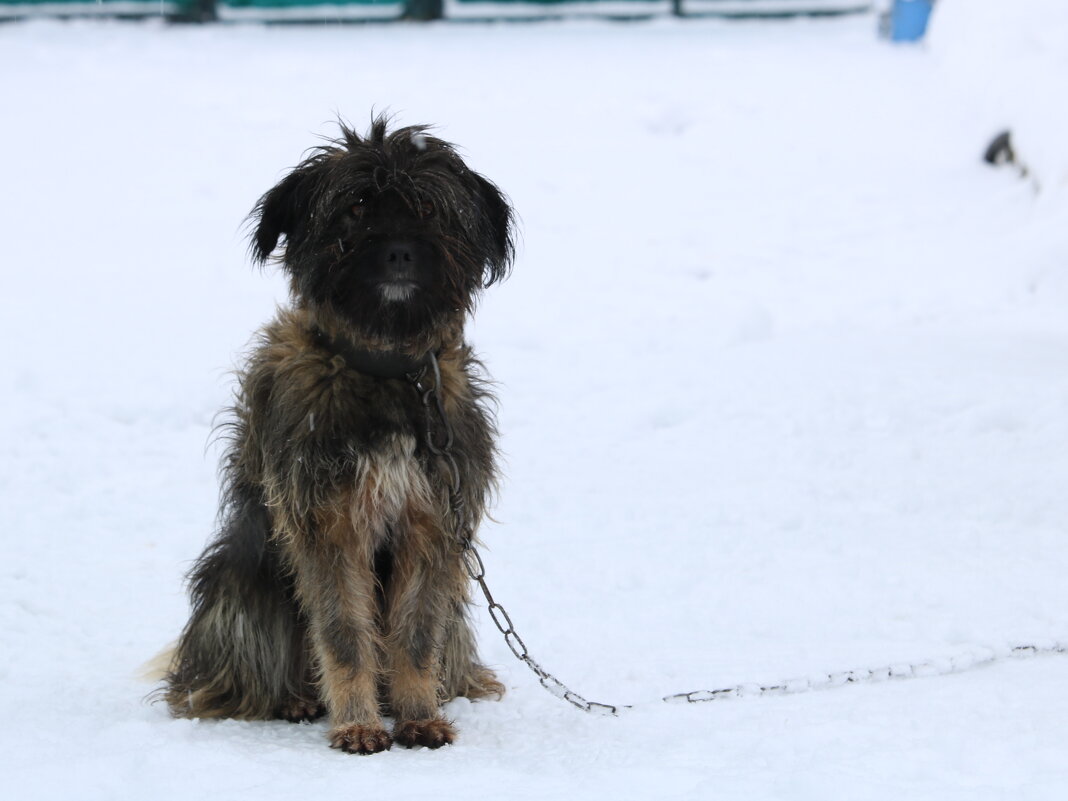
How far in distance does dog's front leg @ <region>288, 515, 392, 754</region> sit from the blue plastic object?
1323 cm

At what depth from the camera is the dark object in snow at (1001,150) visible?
11.6m

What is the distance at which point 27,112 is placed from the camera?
11.9m

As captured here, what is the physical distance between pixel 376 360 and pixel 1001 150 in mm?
9417

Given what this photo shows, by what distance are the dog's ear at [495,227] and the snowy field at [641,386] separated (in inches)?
50.6

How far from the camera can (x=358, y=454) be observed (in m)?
3.46

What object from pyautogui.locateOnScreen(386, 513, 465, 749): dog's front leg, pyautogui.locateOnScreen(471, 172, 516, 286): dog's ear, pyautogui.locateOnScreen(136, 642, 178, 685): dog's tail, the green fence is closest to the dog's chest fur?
pyautogui.locateOnScreen(386, 513, 465, 749): dog's front leg

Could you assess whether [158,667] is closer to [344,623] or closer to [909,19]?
[344,623]

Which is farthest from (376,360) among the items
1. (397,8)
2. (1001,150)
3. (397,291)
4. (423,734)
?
(397,8)

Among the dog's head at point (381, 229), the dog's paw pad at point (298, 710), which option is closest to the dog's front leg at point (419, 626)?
the dog's paw pad at point (298, 710)

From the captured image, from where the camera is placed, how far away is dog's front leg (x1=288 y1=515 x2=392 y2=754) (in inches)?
140

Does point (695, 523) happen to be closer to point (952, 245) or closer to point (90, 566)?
point (90, 566)

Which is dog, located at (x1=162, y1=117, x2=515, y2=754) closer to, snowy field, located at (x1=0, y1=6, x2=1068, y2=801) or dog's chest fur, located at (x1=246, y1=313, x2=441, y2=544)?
dog's chest fur, located at (x1=246, y1=313, x2=441, y2=544)

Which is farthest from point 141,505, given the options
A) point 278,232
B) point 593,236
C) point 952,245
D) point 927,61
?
point 927,61

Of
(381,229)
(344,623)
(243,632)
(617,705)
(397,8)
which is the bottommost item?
(617,705)
